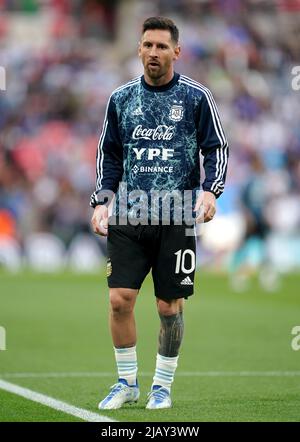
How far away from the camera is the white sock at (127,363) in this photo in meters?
7.93

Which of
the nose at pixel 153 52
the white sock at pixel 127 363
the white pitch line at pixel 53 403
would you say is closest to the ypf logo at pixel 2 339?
the white pitch line at pixel 53 403

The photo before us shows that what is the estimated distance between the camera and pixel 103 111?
2769 cm

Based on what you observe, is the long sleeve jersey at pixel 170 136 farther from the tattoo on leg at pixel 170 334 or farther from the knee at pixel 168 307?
the tattoo on leg at pixel 170 334

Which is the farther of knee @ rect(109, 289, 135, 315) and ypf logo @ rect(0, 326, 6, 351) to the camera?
ypf logo @ rect(0, 326, 6, 351)

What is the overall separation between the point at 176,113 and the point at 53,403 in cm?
212

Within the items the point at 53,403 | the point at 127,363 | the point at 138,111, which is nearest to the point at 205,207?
the point at 138,111

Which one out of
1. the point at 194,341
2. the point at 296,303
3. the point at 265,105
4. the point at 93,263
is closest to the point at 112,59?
the point at 265,105

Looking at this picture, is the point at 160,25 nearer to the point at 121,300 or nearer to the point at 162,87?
the point at 162,87

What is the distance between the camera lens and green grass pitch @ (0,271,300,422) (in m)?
7.82

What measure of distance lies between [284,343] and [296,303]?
5071 millimetres

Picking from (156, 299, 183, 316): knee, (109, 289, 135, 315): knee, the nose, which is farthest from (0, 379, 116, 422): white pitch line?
the nose

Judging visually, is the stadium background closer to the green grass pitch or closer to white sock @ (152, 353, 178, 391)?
the green grass pitch

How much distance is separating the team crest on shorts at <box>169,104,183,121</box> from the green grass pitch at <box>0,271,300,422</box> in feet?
6.29
